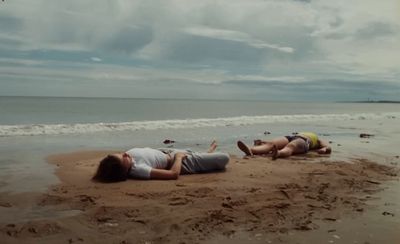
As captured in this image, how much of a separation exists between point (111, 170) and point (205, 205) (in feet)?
6.88

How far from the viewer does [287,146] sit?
10422 millimetres

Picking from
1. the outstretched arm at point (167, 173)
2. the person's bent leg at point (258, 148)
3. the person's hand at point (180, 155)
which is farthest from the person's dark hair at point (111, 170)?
the person's bent leg at point (258, 148)

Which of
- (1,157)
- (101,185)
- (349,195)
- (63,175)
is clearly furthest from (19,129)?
(349,195)

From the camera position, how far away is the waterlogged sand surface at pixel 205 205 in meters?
4.41

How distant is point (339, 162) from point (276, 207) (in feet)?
15.1

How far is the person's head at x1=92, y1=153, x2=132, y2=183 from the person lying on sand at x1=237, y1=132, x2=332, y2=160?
3.80m

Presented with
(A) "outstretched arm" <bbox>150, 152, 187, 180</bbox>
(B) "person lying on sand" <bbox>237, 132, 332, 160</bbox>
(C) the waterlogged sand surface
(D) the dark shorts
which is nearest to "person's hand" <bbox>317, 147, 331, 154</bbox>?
(B) "person lying on sand" <bbox>237, 132, 332, 160</bbox>

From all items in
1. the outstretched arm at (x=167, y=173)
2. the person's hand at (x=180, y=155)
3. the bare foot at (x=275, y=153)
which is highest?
the person's hand at (x=180, y=155)

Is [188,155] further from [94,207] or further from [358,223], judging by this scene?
[358,223]

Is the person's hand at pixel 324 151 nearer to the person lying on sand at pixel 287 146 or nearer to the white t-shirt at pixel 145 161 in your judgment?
the person lying on sand at pixel 287 146

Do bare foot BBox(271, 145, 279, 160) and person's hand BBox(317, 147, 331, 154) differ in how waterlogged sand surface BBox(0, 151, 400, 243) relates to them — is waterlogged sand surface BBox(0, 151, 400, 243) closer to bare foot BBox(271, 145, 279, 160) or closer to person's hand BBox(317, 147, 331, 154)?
bare foot BBox(271, 145, 279, 160)

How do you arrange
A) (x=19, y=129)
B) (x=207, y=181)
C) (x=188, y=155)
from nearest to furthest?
(x=207, y=181), (x=188, y=155), (x=19, y=129)

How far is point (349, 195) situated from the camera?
6.36 meters

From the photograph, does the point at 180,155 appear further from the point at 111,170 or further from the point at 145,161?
the point at 111,170
